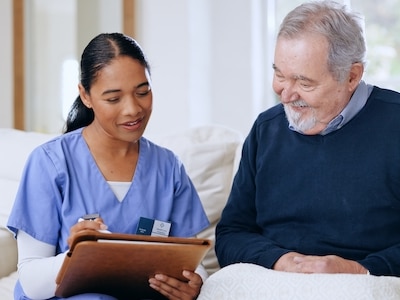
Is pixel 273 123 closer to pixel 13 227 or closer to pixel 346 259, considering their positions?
pixel 346 259

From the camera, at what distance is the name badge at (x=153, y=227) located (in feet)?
6.28

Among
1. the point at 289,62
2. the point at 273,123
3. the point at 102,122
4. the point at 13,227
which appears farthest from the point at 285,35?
the point at 13,227

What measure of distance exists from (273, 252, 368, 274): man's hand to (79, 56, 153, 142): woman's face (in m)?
0.46

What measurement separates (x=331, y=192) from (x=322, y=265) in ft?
0.68

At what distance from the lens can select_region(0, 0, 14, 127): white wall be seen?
4285 mm

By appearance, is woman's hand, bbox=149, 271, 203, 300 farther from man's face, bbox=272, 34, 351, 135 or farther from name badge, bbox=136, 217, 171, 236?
man's face, bbox=272, 34, 351, 135

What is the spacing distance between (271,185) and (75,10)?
235cm

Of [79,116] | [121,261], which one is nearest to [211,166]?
[79,116]

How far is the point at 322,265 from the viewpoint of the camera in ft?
5.86

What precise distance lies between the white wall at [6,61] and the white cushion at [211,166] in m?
2.01

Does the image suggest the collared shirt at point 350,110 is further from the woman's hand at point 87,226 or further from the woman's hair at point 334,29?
the woman's hand at point 87,226

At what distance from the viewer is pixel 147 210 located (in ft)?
6.38

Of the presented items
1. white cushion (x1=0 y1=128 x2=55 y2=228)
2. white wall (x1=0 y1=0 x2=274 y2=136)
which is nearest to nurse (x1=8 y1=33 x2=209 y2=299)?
white cushion (x1=0 y1=128 x2=55 y2=228)

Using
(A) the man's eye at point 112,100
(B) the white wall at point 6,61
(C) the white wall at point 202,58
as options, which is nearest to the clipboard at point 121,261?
(A) the man's eye at point 112,100
